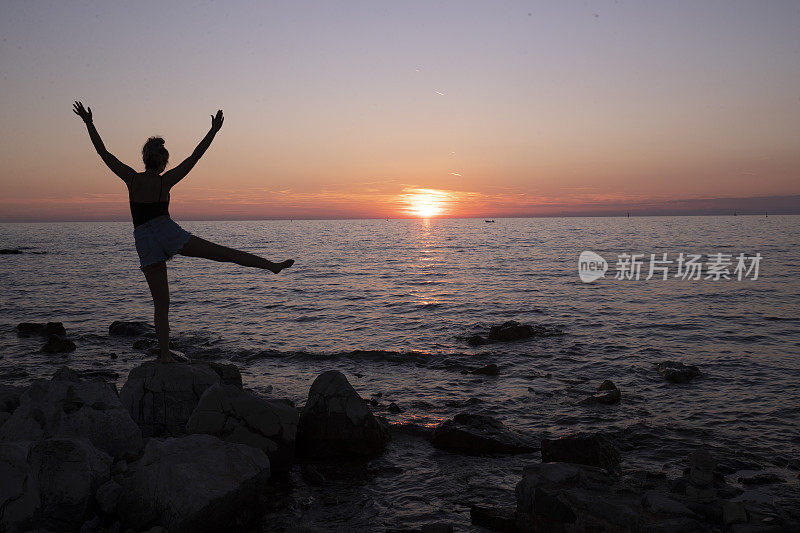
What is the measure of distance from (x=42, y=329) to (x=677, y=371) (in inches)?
869

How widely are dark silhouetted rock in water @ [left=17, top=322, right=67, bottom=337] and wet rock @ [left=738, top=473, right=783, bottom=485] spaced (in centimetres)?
2121

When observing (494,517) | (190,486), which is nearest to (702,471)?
(494,517)

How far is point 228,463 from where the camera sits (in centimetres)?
613

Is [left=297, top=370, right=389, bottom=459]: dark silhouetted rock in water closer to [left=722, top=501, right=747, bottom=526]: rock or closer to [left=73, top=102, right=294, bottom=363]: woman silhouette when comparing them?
[left=73, top=102, right=294, bottom=363]: woman silhouette

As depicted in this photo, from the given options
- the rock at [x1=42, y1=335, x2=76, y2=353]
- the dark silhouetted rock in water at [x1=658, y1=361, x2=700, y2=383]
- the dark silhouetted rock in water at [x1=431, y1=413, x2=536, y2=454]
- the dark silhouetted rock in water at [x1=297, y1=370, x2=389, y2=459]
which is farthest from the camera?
the rock at [x1=42, y1=335, x2=76, y2=353]

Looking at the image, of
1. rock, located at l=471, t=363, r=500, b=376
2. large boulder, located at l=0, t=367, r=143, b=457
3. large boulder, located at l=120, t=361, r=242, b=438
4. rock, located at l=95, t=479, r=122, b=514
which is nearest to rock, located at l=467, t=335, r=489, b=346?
rock, located at l=471, t=363, r=500, b=376

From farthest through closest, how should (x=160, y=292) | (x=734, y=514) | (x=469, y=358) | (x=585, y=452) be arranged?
1. (x=469, y=358)
2. (x=585, y=452)
3. (x=160, y=292)
4. (x=734, y=514)

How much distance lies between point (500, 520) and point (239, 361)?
11.0 metres

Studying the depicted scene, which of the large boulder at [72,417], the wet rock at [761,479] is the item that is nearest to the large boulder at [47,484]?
the large boulder at [72,417]

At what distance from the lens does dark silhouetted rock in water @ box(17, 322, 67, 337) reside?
18828mm

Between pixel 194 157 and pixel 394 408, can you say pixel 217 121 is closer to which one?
pixel 194 157

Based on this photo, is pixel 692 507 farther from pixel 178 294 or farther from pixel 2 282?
pixel 2 282

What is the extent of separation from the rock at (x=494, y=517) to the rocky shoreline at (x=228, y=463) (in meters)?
0.01

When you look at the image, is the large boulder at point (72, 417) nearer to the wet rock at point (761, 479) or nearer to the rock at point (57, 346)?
the wet rock at point (761, 479)
